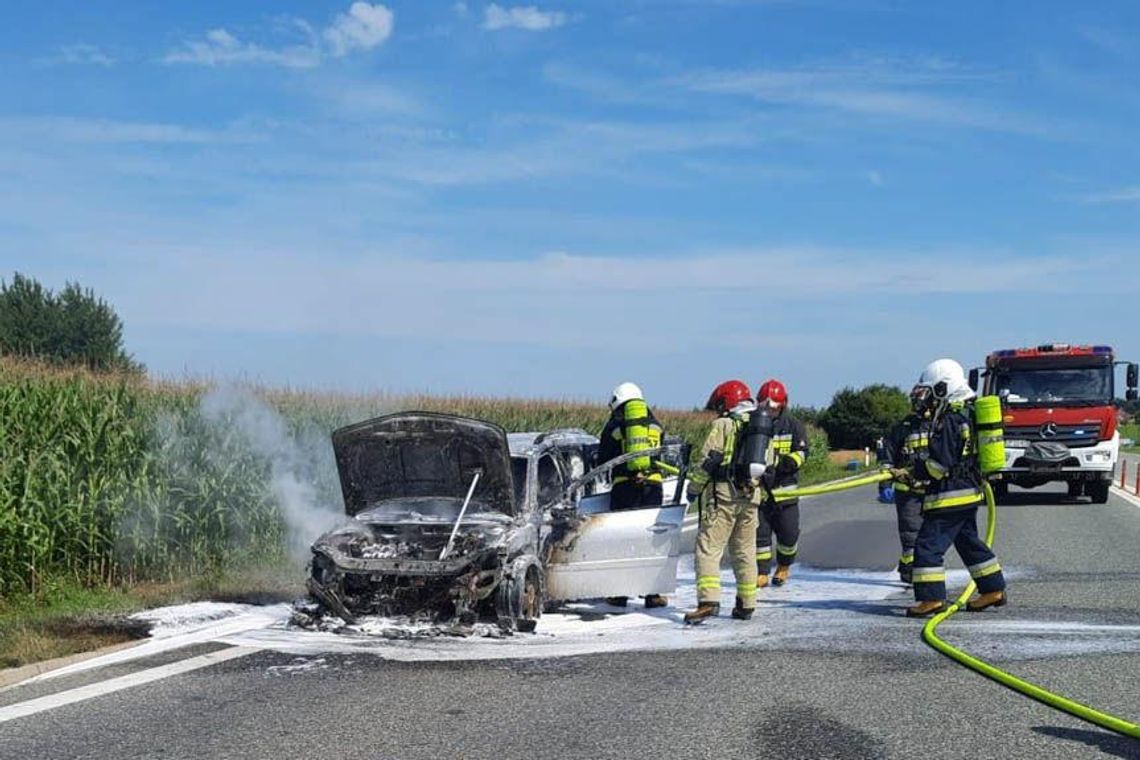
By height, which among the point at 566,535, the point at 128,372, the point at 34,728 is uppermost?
the point at 128,372

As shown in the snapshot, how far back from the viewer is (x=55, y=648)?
8.05 m

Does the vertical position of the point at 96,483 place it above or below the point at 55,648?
above

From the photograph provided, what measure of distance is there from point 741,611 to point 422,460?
2.74 m

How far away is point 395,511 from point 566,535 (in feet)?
4.38

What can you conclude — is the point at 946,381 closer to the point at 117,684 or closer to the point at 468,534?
the point at 468,534

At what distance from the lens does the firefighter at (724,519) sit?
30.6 ft

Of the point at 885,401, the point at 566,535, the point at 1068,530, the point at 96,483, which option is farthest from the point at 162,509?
the point at 885,401

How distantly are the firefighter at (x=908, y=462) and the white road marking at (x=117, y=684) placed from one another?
5.48m

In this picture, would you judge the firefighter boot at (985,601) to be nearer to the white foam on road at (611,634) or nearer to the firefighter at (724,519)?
the white foam on road at (611,634)

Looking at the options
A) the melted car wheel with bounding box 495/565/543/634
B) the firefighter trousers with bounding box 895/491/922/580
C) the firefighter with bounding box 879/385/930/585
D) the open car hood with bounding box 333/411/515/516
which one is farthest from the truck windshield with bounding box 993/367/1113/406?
the melted car wheel with bounding box 495/565/543/634

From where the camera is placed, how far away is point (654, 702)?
6547 millimetres

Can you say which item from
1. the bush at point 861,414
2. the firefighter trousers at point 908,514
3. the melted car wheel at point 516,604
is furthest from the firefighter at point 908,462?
the bush at point 861,414

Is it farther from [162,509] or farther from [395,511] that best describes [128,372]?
[395,511]

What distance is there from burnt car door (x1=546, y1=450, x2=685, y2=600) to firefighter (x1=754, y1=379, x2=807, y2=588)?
1.89 metres
